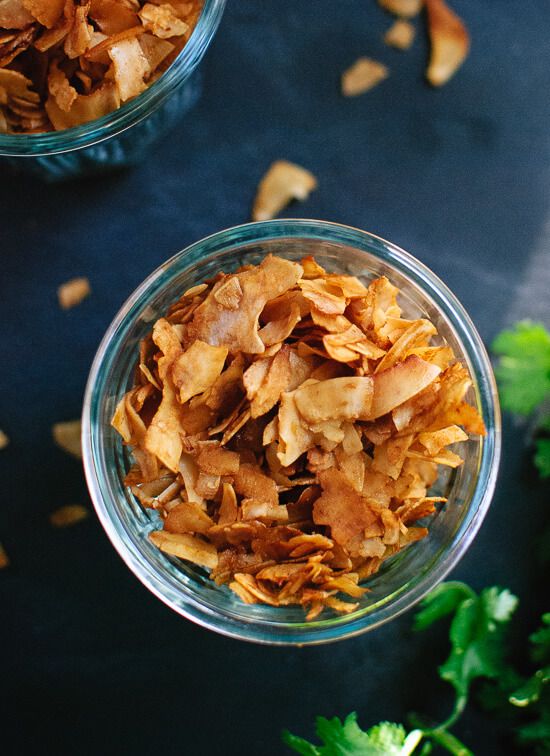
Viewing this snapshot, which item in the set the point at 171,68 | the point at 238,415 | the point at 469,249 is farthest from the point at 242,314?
the point at 469,249

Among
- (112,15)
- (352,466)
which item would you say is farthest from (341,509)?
A: (112,15)

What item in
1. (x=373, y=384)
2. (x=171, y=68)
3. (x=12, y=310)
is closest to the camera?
(x=373, y=384)

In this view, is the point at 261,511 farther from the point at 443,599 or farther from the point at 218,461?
the point at 443,599

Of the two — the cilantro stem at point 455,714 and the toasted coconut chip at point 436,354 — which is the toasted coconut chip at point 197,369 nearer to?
the toasted coconut chip at point 436,354

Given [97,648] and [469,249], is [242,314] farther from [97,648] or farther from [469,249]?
[97,648]

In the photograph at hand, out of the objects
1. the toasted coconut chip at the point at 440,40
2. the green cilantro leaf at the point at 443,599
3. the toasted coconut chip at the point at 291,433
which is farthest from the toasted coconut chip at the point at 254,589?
the toasted coconut chip at the point at 440,40

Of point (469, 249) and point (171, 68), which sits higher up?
point (171, 68)
